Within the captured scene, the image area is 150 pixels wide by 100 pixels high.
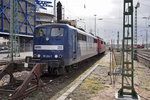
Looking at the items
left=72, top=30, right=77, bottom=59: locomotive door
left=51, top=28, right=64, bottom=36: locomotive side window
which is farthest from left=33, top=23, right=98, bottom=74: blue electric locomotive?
left=72, top=30, right=77, bottom=59: locomotive door

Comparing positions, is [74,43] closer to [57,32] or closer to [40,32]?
[57,32]

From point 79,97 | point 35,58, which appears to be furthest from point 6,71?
point 79,97

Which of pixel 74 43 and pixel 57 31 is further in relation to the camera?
pixel 74 43

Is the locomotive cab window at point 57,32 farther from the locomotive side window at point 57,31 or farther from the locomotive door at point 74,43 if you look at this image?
the locomotive door at point 74,43

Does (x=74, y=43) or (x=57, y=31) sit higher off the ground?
→ (x=57, y=31)

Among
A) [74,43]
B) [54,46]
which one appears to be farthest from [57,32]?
[74,43]

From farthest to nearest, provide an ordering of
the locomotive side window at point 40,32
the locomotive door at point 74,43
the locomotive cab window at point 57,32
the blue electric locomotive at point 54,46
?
the locomotive door at point 74,43, the locomotive side window at point 40,32, the locomotive cab window at point 57,32, the blue electric locomotive at point 54,46

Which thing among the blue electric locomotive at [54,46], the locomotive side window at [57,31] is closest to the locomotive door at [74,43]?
the blue electric locomotive at [54,46]

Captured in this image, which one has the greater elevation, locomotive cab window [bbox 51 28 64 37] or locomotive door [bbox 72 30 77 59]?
locomotive cab window [bbox 51 28 64 37]

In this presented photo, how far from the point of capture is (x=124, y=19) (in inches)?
217

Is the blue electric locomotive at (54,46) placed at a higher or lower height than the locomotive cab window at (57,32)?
lower

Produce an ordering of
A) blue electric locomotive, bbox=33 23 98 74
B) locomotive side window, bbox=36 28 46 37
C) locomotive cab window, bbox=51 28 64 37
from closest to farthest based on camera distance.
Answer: blue electric locomotive, bbox=33 23 98 74 → locomotive cab window, bbox=51 28 64 37 → locomotive side window, bbox=36 28 46 37

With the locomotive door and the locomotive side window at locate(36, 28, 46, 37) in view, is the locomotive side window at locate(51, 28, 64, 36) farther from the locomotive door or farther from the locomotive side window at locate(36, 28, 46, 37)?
the locomotive door

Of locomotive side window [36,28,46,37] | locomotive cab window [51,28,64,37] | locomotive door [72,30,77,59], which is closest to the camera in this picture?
locomotive cab window [51,28,64,37]
